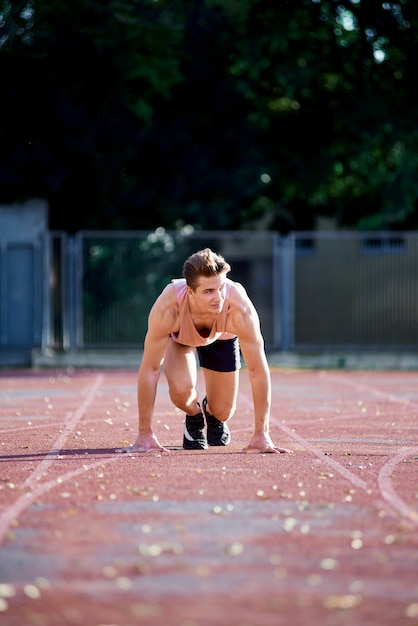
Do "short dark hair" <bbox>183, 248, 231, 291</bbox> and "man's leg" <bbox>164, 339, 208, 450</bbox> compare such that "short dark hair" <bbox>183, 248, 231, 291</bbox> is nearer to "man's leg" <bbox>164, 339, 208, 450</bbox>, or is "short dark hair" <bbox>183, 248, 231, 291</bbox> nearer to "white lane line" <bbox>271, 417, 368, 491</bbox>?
"man's leg" <bbox>164, 339, 208, 450</bbox>

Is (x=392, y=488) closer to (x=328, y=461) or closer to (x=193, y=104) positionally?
(x=328, y=461)

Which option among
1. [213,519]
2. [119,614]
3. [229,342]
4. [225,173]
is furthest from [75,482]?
[225,173]

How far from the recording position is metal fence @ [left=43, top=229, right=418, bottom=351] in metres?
20.6

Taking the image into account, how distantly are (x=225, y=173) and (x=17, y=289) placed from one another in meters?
5.55

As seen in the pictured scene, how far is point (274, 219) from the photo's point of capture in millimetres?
29422

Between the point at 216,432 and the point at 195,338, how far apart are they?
3.74 ft

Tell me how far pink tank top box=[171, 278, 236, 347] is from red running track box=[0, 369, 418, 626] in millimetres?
843

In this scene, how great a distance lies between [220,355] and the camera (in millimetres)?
8898

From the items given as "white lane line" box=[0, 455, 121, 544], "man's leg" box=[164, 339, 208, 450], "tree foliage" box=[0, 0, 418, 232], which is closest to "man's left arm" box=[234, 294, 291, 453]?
"man's leg" box=[164, 339, 208, 450]

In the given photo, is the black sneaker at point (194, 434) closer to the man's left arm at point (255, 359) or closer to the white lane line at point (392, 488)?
the man's left arm at point (255, 359)

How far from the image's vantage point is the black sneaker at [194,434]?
8.69 meters

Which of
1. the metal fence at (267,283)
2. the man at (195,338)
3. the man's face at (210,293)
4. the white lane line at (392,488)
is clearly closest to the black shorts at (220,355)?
the man at (195,338)

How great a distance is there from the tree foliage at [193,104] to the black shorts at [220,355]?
1492cm

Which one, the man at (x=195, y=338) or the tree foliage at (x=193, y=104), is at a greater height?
the tree foliage at (x=193, y=104)
